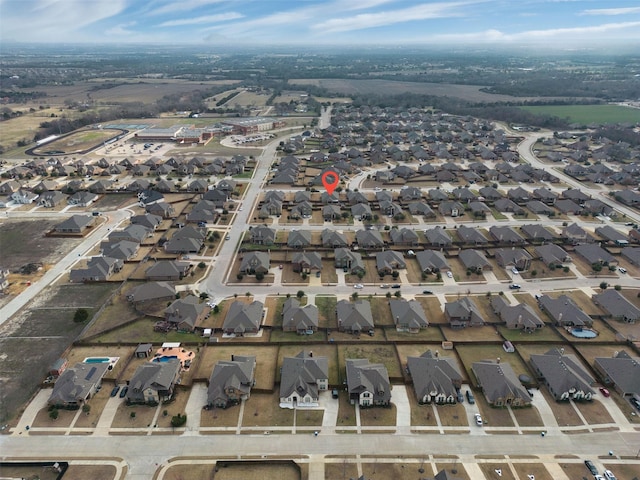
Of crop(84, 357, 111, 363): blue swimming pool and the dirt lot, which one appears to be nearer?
crop(84, 357, 111, 363): blue swimming pool

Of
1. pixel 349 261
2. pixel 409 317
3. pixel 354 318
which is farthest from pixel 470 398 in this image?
pixel 349 261

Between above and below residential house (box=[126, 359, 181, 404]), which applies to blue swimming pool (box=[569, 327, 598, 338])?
below

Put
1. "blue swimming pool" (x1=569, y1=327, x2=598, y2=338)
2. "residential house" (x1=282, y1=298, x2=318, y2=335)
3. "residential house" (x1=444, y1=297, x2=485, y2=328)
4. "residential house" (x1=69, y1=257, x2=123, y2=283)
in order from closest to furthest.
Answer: "blue swimming pool" (x1=569, y1=327, x2=598, y2=338) < "residential house" (x1=282, y1=298, x2=318, y2=335) < "residential house" (x1=444, y1=297, x2=485, y2=328) < "residential house" (x1=69, y1=257, x2=123, y2=283)

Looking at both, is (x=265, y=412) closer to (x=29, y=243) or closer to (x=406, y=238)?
(x=406, y=238)

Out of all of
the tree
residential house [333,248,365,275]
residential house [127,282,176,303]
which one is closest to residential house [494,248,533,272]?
residential house [333,248,365,275]

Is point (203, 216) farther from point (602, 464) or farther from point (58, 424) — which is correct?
point (602, 464)

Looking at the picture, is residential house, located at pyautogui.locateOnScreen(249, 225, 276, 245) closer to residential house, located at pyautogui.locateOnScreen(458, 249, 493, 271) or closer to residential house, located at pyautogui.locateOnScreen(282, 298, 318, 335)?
residential house, located at pyautogui.locateOnScreen(282, 298, 318, 335)
